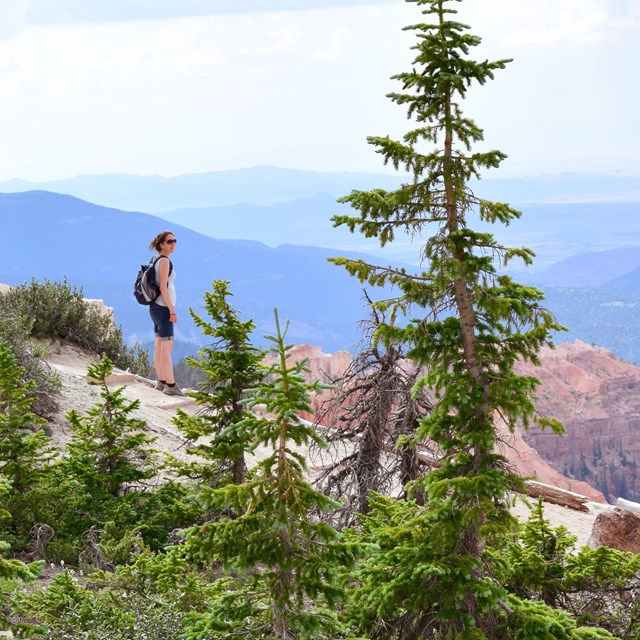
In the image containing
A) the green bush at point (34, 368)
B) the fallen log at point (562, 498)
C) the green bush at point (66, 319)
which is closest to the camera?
the green bush at point (34, 368)

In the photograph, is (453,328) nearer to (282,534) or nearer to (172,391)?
(282,534)

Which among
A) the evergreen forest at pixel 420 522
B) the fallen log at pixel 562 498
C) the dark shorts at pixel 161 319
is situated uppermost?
the dark shorts at pixel 161 319

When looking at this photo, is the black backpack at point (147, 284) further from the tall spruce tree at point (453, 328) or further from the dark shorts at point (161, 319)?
the tall spruce tree at point (453, 328)

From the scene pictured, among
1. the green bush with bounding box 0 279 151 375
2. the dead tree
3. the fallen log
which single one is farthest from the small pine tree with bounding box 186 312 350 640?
the green bush with bounding box 0 279 151 375

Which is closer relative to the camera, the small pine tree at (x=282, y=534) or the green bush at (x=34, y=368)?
the small pine tree at (x=282, y=534)

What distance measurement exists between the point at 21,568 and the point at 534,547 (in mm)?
4334

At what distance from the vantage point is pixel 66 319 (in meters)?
A: 20.8

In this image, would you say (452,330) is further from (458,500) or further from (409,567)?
(409,567)

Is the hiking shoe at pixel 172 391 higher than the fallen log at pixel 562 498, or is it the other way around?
the hiking shoe at pixel 172 391

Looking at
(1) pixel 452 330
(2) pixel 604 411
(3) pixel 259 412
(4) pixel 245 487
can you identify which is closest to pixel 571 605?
(1) pixel 452 330

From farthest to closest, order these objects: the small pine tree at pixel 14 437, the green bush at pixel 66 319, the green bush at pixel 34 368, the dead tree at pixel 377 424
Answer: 1. the green bush at pixel 66 319
2. the green bush at pixel 34 368
3. the dead tree at pixel 377 424
4. the small pine tree at pixel 14 437

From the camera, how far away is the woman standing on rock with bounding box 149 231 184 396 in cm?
1470

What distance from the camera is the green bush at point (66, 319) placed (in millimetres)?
20219

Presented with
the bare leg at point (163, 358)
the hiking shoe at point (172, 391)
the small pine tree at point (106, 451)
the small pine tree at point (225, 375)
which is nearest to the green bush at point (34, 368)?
the bare leg at point (163, 358)
